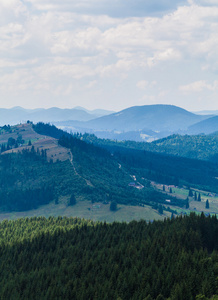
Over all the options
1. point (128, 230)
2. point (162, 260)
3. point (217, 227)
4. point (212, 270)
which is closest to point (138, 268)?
point (162, 260)

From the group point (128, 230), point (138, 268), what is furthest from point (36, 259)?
point (138, 268)

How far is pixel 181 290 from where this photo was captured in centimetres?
10206

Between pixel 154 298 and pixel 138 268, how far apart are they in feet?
78.1

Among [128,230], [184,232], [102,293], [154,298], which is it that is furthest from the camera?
[128,230]

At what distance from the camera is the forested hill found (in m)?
112

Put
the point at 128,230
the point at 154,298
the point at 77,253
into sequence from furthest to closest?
the point at 128,230, the point at 77,253, the point at 154,298

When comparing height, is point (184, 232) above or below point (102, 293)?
above

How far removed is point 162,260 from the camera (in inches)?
5221

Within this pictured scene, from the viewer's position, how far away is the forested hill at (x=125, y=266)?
367 ft

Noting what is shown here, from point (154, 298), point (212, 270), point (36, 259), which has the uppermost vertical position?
point (212, 270)

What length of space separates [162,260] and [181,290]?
30.6 metres

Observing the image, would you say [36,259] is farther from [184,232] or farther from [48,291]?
[184,232]

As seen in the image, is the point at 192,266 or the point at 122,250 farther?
the point at 122,250

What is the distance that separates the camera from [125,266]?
139250mm
